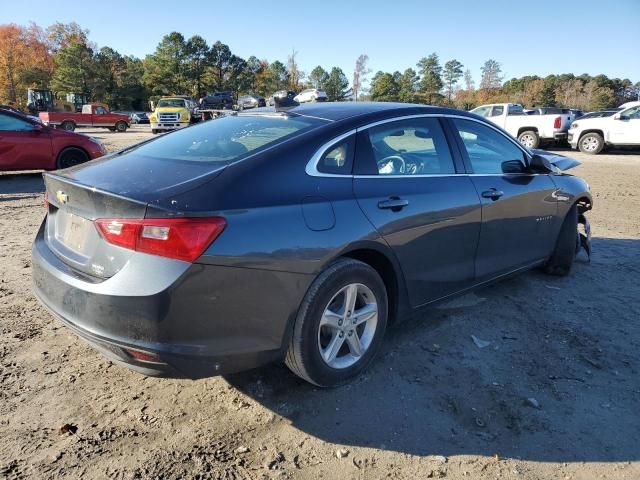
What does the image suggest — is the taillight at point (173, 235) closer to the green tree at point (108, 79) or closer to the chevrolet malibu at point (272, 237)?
the chevrolet malibu at point (272, 237)

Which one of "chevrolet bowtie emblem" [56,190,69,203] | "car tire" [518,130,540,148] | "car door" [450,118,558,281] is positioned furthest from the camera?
"car tire" [518,130,540,148]

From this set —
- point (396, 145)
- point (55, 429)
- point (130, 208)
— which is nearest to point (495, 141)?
point (396, 145)

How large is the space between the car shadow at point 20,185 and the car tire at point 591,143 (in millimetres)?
18045

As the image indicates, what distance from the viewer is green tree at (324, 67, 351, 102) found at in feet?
269

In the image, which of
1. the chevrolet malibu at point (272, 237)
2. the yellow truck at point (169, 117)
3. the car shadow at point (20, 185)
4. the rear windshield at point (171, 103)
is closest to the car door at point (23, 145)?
the car shadow at point (20, 185)

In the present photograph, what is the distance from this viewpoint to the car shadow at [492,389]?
2523 mm

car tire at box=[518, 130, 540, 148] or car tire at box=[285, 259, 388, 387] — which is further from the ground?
car tire at box=[518, 130, 540, 148]

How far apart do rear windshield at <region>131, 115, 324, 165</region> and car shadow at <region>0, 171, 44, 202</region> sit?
675 centimetres

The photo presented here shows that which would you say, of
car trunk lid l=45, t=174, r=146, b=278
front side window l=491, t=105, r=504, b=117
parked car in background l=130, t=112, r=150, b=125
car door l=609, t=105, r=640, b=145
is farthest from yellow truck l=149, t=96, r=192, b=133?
parked car in background l=130, t=112, r=150, b=125

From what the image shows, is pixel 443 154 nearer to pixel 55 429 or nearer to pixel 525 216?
pixel 525 216

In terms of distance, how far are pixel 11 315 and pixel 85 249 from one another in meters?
1.81

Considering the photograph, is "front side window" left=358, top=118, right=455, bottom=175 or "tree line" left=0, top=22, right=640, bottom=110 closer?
"front side window" left=358, top=118, right=455, bottom=175

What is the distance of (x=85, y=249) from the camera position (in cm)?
249

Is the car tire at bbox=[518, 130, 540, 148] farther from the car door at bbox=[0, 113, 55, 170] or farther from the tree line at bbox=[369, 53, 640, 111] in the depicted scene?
the tree line at bbox=[369, 53, 640, 111]
